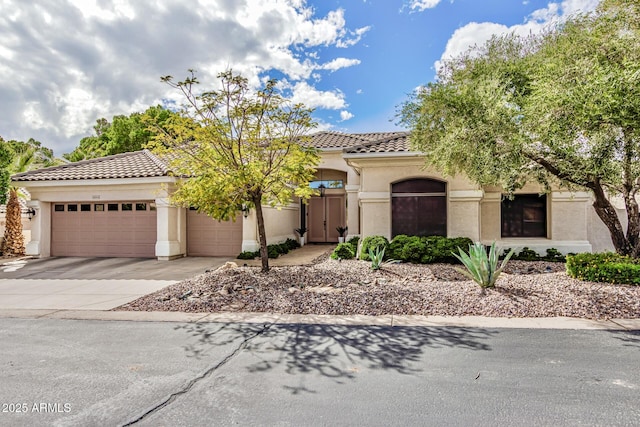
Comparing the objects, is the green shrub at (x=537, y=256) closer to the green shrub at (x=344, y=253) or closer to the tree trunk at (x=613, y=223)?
the tree trunk at (x=613, y=223)

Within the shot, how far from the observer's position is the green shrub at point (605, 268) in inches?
293

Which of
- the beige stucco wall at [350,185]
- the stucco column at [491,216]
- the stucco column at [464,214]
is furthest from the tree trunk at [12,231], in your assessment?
the stucco column at [491,216]

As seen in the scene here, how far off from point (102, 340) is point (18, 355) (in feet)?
3.08

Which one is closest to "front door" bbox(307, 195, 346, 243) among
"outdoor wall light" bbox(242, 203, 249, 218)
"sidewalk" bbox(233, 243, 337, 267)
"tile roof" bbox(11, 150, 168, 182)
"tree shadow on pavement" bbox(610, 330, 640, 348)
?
"sidewalk" bbox(233, 243, 337, 267)

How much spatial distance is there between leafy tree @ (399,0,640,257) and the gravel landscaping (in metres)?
2.32

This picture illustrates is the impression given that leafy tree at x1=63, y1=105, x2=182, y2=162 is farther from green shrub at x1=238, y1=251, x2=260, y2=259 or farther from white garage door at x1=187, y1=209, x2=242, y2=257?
green shrub at x1=238, y1=251, x2=260, y2=259

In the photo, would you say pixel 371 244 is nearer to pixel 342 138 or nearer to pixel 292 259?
pixel 292 259

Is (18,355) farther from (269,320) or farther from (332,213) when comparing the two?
(332,213)

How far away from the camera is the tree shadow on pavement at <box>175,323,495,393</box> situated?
171 inches

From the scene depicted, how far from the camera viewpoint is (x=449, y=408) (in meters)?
3.39

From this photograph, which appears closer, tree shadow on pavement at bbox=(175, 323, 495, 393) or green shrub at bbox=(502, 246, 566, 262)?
tree shadow on pavement at bbox=(175, 323, 495, 393)

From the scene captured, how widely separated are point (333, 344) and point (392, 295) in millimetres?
2537

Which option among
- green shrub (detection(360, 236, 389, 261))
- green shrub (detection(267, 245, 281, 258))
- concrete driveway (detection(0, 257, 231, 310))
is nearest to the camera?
concrete driveway (detection(0, 257, 231, 310))

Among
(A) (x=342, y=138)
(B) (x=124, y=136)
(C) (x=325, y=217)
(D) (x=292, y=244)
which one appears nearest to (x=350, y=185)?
(C) (x=325, y=217)
